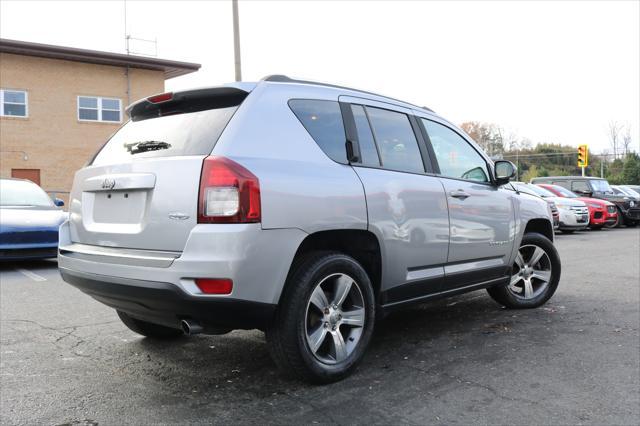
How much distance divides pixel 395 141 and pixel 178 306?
2.12 m

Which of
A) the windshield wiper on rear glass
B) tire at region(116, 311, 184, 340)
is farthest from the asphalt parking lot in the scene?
the windshield wiper on rear glass

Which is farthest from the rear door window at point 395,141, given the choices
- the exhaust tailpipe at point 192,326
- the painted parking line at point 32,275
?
the painted parking line at point 32,275

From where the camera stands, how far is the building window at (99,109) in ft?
82.6

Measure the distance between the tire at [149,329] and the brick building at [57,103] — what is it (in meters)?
20.8

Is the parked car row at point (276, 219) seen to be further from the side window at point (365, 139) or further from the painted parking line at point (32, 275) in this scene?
the painted parking line at point (32, 275)

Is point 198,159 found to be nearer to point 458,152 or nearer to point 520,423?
point 520,423

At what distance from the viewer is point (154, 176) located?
332 cm

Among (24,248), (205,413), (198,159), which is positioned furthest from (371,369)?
(24,248)

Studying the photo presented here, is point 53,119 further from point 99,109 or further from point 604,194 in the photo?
point 604,194

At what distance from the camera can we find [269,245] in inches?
126

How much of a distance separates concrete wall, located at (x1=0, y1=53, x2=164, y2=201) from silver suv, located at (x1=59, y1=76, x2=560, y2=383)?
21847 millimetres

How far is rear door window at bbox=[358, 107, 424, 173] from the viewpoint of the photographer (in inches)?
166

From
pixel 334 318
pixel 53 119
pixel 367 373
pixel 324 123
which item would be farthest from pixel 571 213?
pixel 53 119

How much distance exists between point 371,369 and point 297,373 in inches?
27.4
